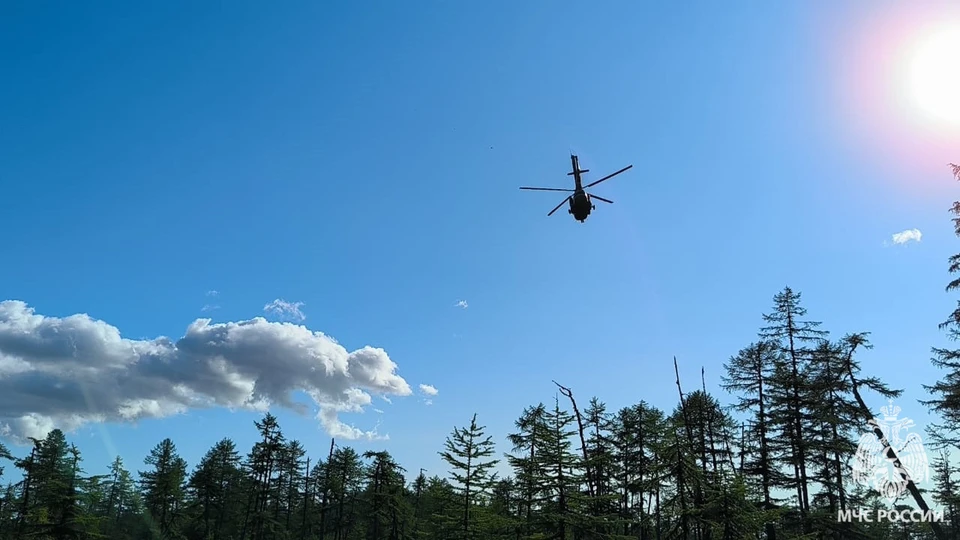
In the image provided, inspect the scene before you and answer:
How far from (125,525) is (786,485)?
60359mm

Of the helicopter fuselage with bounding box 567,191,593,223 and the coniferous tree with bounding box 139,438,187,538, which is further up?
the helicopter fuselage with bounding box 567,191,593,223

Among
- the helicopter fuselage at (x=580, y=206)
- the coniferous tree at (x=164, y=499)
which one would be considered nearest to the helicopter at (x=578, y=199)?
the helicopter fuselage at (x=580, y=206)

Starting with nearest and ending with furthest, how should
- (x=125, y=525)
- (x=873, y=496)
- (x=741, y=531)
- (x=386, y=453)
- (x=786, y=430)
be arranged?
(x=741, y=531) < (x=873, y=496) < (x=786, y=430) < (x=386, y=453) < (x=125, y=525)

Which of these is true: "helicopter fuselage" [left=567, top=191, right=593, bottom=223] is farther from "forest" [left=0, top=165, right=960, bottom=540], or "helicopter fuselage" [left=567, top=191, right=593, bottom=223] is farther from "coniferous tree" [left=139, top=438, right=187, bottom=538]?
"coniferous tree" [left=139, top=438, right=187, bottom=538]

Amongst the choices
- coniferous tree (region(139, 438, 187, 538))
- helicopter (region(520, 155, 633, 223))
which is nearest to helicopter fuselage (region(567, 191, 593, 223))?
helicopter (region(520, 155, 633, 223))

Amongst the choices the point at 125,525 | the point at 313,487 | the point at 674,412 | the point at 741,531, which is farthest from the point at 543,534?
the point at 125,525

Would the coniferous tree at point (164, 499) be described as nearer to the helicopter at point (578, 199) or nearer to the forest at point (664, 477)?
the forest at point (664, 477)

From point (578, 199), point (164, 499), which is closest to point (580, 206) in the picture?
point (578, 199)

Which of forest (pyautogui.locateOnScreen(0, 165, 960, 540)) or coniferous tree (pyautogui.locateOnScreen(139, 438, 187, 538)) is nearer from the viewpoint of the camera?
forest (pyautogui.locateOnScreen(0, 165, 960, 540))

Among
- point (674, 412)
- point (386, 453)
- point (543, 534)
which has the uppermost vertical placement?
point (674, 412)

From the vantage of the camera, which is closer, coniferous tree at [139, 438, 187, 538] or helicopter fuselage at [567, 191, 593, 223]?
→ helicopter fuselage at [567, 191, 593, 223]

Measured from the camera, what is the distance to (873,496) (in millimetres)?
25453

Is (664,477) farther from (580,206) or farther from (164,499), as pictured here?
(164,499)

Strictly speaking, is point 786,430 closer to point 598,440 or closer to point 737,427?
point 737,427
